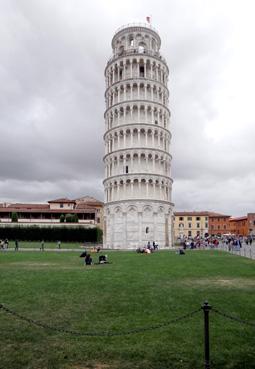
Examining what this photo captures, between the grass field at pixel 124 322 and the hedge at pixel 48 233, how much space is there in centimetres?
5884

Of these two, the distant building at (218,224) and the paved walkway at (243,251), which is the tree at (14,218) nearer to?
the paved walkway at (243,251)

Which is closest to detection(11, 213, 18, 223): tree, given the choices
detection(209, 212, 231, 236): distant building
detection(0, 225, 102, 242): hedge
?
detection(0, 225, 102, 242): hedge

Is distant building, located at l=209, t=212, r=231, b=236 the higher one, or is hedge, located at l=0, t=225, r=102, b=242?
distant building, located at l=209, t=212, r=231, b=236

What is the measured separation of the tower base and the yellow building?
3401 inches

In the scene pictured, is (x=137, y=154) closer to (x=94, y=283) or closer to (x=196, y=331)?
(x=94, y=283)

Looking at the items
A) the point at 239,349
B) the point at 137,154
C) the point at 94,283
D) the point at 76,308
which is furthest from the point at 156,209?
the point at 239,349

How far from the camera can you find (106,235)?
63594 millimetres

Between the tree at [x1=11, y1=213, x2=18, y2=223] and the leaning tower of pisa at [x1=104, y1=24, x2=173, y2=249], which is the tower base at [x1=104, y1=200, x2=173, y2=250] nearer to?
the leaning tower of pisa at [x1=104, y1=24, x2=173, y2=249]

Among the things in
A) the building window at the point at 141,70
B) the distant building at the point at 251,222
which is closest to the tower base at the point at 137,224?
the building window at the point at 141,70

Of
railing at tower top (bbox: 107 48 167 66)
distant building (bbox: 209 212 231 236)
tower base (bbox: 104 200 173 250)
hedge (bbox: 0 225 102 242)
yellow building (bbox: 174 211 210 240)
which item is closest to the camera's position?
tower base (bbox: 104 200 173 250)

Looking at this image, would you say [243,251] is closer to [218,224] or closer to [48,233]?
[48,233]

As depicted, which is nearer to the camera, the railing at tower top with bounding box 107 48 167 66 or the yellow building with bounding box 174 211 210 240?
the railing at tower top with bounding box 107 48 167 66

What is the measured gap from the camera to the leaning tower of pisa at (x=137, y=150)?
5953cm

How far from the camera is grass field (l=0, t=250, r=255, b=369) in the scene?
827cm
